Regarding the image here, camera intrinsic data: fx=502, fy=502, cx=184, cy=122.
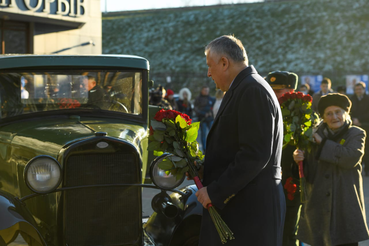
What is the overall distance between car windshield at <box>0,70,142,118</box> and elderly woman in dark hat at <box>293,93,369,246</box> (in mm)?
1939

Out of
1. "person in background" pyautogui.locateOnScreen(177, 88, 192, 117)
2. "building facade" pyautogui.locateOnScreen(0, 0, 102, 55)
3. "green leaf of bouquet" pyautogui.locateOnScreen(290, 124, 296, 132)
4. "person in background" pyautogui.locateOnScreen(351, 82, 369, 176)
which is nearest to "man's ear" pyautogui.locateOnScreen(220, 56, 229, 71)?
"green leaf of bouquet" pyautogui.locateOnScreen(290, 124, 296, 132)

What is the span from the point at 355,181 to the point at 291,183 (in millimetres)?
567

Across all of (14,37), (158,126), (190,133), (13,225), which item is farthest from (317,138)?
(14,37)

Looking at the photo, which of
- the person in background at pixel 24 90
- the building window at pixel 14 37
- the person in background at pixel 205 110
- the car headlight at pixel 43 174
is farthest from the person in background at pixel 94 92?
the building window at pixel 14 37

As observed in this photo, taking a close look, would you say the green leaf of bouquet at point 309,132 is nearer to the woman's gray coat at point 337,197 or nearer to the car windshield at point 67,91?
the woman's gray coat at point 337,197

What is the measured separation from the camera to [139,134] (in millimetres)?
4898

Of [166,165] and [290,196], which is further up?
[166,165]

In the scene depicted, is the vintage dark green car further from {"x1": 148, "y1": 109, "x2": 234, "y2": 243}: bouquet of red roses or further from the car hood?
{"x1": 148, "y1": 109, "x2": 234, "y2": 243}: bouquet of red roses

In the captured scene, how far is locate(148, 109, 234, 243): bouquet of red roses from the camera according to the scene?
3.29 metres

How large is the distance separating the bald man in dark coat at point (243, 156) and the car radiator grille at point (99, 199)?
122 cm

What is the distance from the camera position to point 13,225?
3584 millimetres

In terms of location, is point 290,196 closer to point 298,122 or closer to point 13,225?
point 298,122

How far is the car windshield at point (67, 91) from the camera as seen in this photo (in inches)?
197

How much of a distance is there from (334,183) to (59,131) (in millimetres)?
2461
